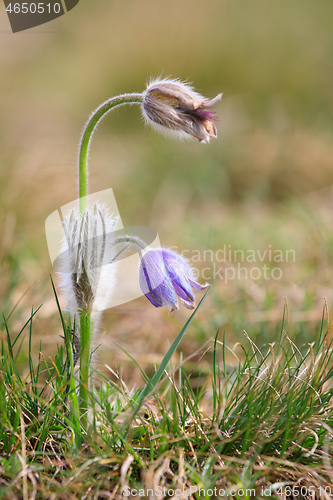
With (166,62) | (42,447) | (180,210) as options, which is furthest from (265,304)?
(166,62)

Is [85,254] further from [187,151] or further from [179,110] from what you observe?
[187,151]

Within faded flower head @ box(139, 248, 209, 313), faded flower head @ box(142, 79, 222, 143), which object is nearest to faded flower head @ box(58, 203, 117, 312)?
faded flower head @ box(139, 248, 209, 313)

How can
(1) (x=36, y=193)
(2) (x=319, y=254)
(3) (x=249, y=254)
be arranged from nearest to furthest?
(2) (x=319, y=254)
(3) (x=249, y=254)
(1) (x=36, y=193)

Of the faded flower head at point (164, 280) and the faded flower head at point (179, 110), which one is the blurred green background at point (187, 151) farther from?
the faded flower head at point (179, 110)

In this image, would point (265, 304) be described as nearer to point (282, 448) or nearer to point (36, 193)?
point (282, 448)

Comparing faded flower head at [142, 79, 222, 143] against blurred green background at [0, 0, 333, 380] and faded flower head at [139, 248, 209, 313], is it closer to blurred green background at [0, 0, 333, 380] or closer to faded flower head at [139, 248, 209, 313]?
faded flower head at [139, 248, 209, 313]

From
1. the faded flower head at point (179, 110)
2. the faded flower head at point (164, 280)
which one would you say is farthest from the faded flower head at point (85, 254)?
the faded flower head at point (179, 110)

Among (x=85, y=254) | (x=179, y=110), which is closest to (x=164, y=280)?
(x=85, y=254)
